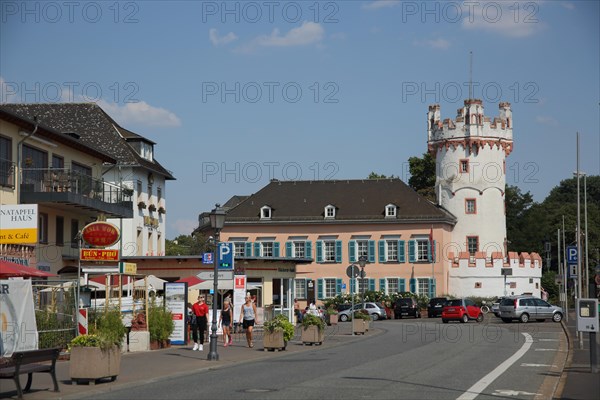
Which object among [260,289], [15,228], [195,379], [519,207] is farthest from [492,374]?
[519,207]

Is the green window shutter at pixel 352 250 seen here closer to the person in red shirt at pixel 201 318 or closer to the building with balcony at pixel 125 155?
the building with balcony at pixel 125 155

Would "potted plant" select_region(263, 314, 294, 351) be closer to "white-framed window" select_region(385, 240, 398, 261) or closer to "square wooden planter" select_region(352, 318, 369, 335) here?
"square wooden planter" select_region(352, 318, 369, 335)

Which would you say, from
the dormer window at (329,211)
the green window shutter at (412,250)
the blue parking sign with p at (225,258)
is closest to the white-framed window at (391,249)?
the green window shutter at (412,250)

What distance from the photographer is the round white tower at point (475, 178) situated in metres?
88.4

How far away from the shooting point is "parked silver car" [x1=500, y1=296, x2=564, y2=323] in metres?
61.7

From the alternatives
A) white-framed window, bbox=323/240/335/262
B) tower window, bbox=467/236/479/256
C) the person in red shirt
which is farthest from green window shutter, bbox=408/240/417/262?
the person in red shirt

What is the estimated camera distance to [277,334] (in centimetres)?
3203

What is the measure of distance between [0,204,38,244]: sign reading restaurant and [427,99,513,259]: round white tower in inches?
2530

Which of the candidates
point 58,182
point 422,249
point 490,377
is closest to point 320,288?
point 422,249

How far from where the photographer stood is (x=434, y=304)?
74.2 meters

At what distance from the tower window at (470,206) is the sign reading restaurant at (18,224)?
65465mm

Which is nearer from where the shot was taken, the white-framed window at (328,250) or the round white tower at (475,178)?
the white-framed window at (328,250)

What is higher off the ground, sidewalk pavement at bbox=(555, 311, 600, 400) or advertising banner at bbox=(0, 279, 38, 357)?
advertising banner at bbox=(0, 279, 38, 357)

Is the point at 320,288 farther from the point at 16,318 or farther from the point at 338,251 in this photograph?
A: the point at 16,318
